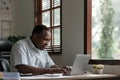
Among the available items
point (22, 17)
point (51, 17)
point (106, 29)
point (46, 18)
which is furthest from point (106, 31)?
point (22, 17)

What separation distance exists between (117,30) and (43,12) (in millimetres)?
1323

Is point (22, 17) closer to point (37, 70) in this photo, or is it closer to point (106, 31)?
point (106, 31)

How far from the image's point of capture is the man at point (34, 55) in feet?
9.47

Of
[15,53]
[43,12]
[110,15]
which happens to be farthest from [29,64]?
[43,12]

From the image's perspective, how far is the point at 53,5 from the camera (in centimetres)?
425

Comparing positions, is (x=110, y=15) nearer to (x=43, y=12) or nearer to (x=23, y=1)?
(x=43, y=12)

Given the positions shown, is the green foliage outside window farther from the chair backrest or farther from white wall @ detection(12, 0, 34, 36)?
white wall @ detection(12, 0, 34, 36)

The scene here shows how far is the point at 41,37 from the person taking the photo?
3148mm

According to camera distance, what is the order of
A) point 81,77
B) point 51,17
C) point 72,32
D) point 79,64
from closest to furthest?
point 81,77 < point 79,64 < point 72,32 < point 51,17

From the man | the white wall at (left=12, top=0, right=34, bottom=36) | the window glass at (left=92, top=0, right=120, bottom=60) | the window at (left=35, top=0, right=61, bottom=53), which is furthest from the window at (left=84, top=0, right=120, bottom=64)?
the white wall at (left=12, top=0, right=34, bottom=36)

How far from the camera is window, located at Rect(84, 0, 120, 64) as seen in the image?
3.62 metres

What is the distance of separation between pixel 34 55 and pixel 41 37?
21cm

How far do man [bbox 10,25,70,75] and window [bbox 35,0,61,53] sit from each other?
76cm

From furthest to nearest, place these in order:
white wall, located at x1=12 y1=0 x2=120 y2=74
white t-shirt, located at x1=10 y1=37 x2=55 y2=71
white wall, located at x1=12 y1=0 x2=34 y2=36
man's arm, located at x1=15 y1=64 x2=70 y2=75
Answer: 1. white wall, located at x1=12 y1=0 x2=34 y2=36
2. white wall, located at x1=12 y1=0 x2=120 y2=74
3. white t-shirt, located at x1=10 y1=37 x2=55 y2=71
4. man's arm, located at x1=15 y1=64 x2=70 y2=75
